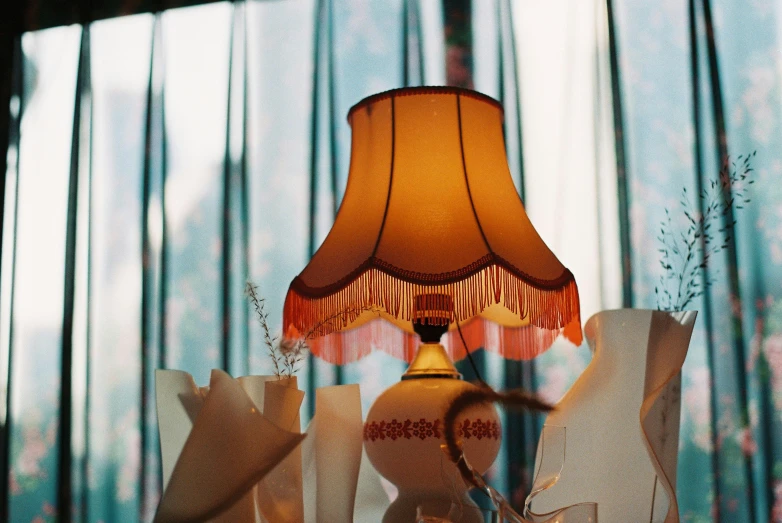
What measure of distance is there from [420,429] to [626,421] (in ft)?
0.80

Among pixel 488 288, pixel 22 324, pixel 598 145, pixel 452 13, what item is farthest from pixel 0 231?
pixel 488 288

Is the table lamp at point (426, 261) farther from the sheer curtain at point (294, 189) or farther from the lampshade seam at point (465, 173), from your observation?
the sheer curtain at point (294, 189)

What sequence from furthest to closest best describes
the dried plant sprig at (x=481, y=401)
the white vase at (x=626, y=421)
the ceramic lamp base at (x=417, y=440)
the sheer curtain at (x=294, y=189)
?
the sheer curtain at (x=294, y=189), the ceramic lamp base at (x=417, y=440), the white vase at (x=626, y=421), the dried plant sprig at (x=481, y=401)

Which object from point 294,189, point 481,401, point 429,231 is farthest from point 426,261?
point 294,189

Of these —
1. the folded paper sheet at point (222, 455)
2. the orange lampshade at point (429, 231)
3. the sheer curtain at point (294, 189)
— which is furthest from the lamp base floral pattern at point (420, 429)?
the sheer curtain at point (294, 189)

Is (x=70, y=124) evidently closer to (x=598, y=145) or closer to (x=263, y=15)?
(x=263, y=15)

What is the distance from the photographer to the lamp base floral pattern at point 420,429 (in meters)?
1.07

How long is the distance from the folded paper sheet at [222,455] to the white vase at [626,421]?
0.28m

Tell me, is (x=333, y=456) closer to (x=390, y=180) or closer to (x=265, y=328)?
(x=265, y=328)

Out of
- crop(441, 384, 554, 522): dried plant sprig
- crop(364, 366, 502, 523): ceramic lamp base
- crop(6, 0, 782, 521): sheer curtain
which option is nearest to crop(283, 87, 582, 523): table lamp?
crop(364, 366, 502, 523): ceramic lamp base

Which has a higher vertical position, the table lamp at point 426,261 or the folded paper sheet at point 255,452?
the table lamp at point 426,261

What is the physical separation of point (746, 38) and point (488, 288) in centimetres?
133

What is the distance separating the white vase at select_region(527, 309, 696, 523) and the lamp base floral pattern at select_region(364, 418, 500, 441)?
0.09m

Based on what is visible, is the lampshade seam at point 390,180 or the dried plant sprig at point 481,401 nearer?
the dried plant sprig at point 481,401
